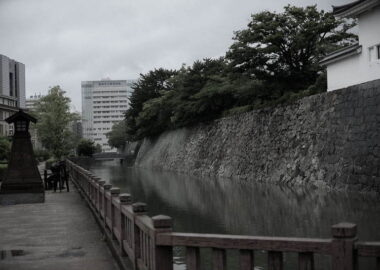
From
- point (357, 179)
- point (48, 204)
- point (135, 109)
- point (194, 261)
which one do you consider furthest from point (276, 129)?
point (135, 109)

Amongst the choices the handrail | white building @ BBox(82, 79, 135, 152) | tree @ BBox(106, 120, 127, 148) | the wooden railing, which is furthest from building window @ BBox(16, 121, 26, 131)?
white building @ BBox(82, 79, 135, 152)

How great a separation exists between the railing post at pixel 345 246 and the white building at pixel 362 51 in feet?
55.3

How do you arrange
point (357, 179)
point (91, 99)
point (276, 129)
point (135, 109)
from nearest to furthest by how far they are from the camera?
point (357, 179), point (276, 129), point (135, 109), point (91, 99)

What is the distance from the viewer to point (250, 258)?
138 inches

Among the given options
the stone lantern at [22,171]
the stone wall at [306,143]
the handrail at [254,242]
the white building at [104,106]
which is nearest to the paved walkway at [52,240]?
the stone lantern at [22,171]

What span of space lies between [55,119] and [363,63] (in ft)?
141

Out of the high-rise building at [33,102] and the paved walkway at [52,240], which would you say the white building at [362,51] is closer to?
the paved walkway at [52,240]

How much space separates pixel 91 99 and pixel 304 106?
156066 millimetres

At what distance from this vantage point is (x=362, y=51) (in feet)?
65.1

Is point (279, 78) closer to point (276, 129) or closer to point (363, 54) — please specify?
point (276, 129)

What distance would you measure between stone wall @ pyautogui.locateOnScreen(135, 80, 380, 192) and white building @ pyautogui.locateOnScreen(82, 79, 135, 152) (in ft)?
438

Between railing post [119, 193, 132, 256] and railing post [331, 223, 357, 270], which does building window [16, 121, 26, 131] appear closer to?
railing post [119, 193, 132, 256]

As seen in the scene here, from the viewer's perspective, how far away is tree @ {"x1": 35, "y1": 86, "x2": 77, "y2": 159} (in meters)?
55.2

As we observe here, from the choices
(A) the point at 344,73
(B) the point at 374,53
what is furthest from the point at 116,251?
(A) the point at 344,73
